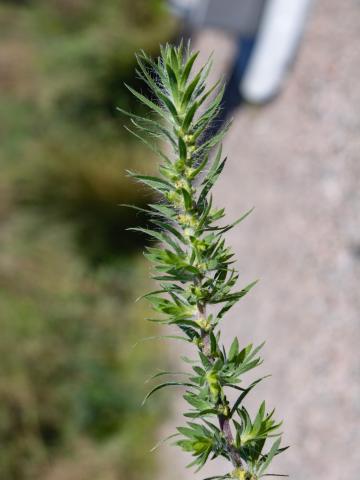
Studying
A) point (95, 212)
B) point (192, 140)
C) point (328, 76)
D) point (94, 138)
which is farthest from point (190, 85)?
point (94, 138)

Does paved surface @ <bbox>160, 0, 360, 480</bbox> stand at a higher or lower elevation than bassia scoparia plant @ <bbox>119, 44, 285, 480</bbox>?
higher

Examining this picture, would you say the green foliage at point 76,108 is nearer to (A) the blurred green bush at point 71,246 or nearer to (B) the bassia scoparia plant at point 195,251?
(A) the blurred green bush at point 71,246

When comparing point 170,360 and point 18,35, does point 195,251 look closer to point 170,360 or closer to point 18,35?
point 170,360

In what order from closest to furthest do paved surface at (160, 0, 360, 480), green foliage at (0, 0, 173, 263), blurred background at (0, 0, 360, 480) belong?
paved surface at (160, 0, 360, 480) < blurred background at (0, 0, 360, 480) < green foliage at (0, 0, 173, 263)

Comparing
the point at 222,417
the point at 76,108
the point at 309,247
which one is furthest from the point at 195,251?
the point at 76,108

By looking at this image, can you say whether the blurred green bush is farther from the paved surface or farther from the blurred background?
the paved surface

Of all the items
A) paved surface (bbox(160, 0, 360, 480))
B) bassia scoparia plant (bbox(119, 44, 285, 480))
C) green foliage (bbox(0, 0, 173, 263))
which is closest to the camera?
bassia scoparia plant (bbox(119, 44, 285, 480))

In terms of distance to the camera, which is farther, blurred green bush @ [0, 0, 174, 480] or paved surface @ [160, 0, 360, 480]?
blurred green bush @ [0, 0, 174, 480]

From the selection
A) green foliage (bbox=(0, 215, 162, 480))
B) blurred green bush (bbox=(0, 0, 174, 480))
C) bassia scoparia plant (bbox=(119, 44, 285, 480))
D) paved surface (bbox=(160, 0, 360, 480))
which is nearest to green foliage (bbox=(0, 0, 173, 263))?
blurred green bush (bbox=(0, 0, 174, 480))
